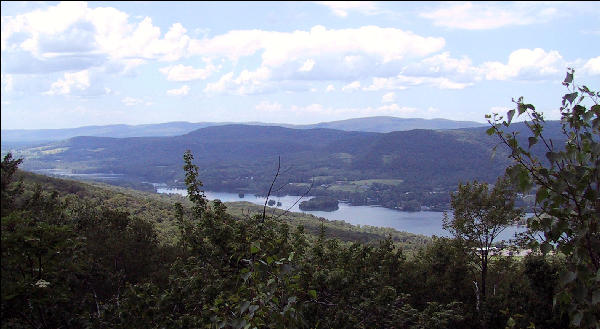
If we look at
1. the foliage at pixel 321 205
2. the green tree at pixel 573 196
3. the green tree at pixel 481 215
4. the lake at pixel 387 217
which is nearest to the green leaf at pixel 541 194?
the green tree at pixel 573 196

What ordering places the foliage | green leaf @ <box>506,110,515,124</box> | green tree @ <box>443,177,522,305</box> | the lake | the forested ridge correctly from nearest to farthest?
green leaf @ <box>506,110,515,124</box> → the forested ridge → green tree @ <box>443,177,522,305</box> → the lake → the foliage

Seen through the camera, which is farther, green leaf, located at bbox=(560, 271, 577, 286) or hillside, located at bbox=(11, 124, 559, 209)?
hillside, located at bbox=(11, 124, 559, 209)

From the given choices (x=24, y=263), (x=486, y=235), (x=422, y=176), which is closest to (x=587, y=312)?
(x=24, y=263)

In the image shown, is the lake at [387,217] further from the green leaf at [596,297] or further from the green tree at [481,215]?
the green leaf at [596,297]

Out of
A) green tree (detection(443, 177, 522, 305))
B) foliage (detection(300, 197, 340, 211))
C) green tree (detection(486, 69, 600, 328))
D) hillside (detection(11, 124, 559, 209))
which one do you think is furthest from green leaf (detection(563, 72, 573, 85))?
hillside (detection(11, 124, 559, 209))

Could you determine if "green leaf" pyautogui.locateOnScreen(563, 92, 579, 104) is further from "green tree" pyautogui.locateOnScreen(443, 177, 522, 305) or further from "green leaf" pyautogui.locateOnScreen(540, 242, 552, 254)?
"green tree" pyautogui.locateOnScreen(443, 177, 522, 305)

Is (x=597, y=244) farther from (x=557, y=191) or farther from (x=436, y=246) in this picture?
(x=436, y=246)
